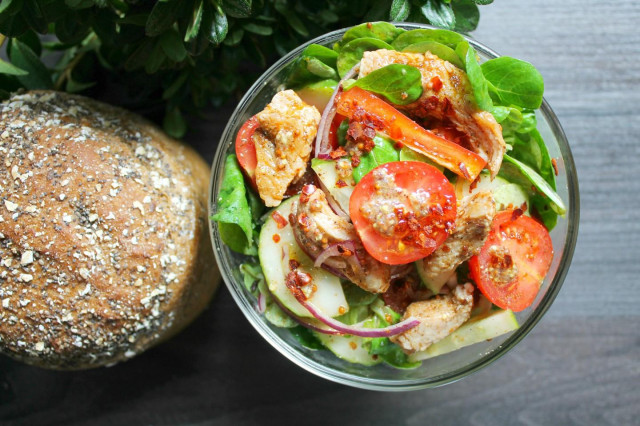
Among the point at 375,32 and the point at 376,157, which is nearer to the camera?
the point at 376,157

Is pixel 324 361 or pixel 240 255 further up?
pixel 240 255

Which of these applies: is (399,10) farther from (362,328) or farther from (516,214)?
(362,328)

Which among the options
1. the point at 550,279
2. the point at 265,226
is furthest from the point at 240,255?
the point at 550,279

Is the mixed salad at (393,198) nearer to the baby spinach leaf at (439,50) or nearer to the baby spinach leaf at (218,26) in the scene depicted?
the baby spinach leaf at (439,50)

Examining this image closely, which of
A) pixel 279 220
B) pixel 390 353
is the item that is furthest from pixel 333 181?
pixel 390 353

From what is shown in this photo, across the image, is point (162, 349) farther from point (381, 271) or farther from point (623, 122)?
point (623, 122)
